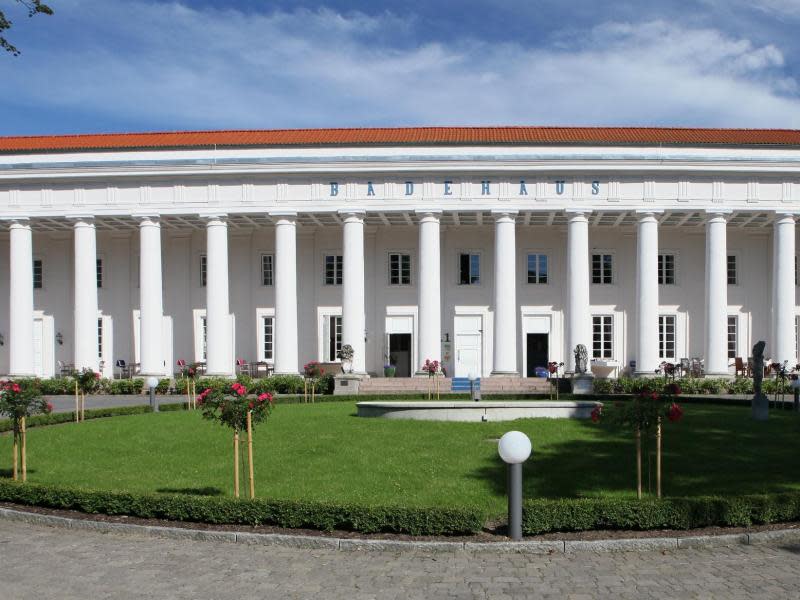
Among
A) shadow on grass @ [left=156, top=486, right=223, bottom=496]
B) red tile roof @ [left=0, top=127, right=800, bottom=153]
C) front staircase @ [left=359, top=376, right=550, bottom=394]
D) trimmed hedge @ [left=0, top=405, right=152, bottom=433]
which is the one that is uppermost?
red tile roof @ [left=0, top=127, right=800, bottom=153]

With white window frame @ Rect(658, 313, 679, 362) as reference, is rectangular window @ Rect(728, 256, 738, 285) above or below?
above

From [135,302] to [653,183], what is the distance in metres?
25.5

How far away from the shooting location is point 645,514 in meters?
9.77

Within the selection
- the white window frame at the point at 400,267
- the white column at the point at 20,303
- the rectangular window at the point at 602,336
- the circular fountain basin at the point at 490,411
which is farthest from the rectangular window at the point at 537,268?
the white column at the point at 20,303

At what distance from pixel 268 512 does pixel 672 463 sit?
25.2 ft

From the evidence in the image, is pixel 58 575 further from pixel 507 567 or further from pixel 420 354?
pixel 420 354

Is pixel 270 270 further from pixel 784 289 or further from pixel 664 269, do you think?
pixel 784 289

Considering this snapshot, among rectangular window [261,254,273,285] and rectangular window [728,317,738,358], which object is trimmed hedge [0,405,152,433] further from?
rectangular window [728,317,738,358]

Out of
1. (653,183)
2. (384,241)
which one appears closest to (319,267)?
(384,241)

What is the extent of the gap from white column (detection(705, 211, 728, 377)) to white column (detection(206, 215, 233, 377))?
21.1m

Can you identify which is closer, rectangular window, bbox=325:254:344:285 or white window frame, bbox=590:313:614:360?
white window frame, bbox=590:313:614:360

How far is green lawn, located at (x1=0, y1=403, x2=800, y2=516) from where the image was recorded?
12.4 m

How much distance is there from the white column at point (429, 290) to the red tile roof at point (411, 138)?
3.58 m

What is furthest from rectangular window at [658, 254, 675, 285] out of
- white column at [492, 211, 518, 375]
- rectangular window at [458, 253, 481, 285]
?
white column at [492, 211, 518, 375]
